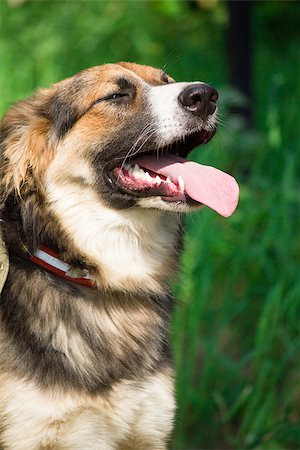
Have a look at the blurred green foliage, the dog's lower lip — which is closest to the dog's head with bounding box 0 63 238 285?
the dog's lower lip

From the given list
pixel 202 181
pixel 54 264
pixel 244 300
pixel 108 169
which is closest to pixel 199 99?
pixel 202 181

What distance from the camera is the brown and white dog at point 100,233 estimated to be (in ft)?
9.86

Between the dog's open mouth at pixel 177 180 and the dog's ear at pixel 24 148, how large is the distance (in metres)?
0.28

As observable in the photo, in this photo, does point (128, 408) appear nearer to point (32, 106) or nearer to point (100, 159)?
point (100, 159)

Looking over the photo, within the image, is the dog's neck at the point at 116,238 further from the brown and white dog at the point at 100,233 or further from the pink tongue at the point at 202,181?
the pink tongue at the point at 202,181

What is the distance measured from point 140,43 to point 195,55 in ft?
1.73

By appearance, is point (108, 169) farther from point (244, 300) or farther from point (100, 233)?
point (244, 300)

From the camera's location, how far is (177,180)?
3062 mm

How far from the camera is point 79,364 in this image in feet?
9.92

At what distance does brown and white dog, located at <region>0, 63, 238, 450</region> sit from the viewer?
3.00 m

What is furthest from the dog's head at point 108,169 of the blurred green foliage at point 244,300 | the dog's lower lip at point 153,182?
A: the blurred green foliage at point 244,300

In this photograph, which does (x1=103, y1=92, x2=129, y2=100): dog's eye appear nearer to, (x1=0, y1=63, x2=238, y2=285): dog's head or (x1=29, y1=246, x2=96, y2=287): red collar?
(x1=0, y1=63, x2=238, y2=285): dog's head

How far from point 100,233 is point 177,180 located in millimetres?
352

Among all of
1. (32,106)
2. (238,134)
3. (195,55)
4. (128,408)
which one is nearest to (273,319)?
(128,408)
